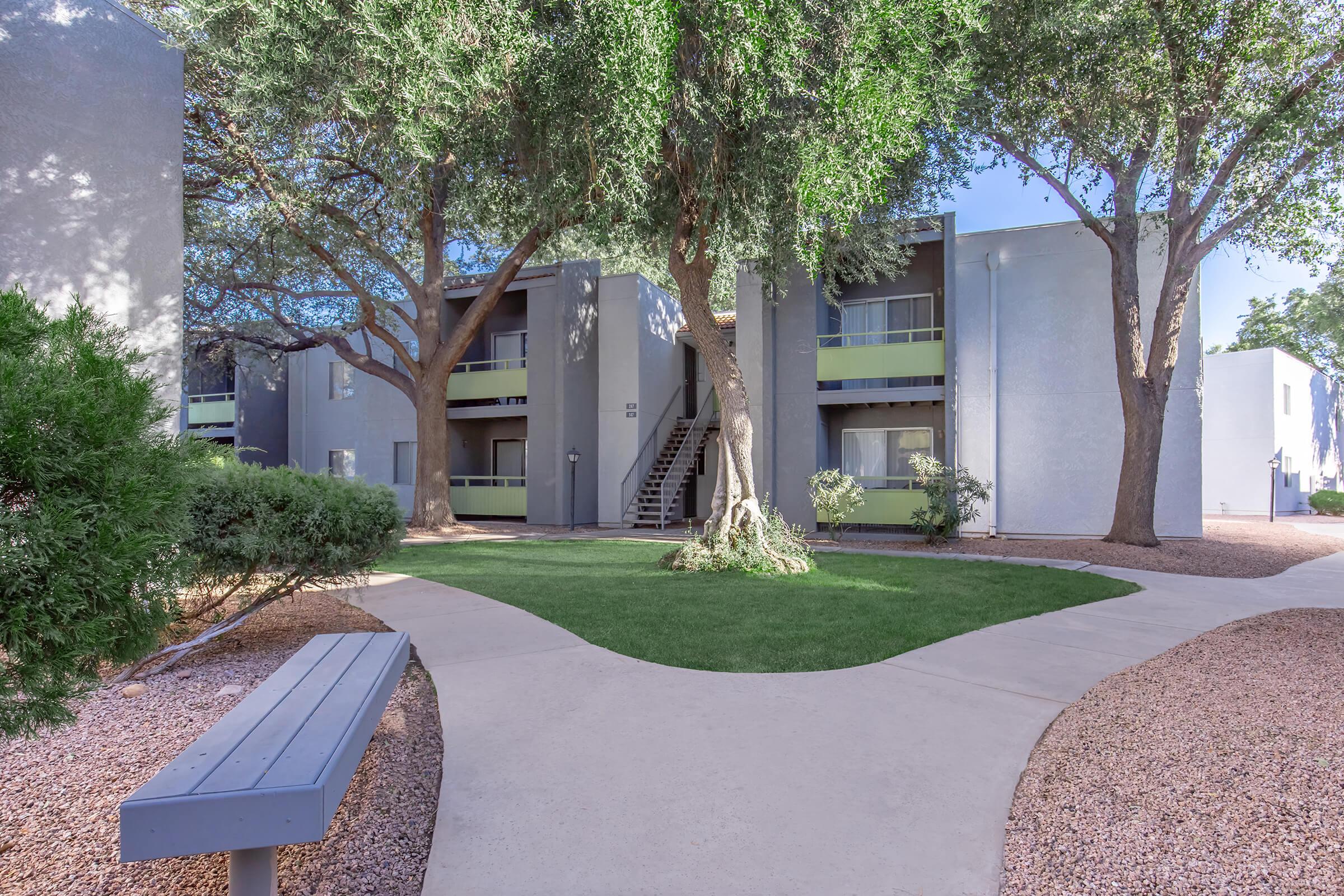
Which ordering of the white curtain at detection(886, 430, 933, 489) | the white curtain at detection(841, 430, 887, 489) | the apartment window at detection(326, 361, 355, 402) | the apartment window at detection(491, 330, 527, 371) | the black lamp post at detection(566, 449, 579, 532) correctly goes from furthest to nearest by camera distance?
1. the apartment window at detection(326, 361, 355, 402)
2. the apartment window at detection(491, 330, 527, 371)
3. the black lamp post at detection(566, 449, 579, 532)
4. the white curtain at detection(841, 430, 887, 489)
5. the white curtain at detection(886, 430, 933, 489)

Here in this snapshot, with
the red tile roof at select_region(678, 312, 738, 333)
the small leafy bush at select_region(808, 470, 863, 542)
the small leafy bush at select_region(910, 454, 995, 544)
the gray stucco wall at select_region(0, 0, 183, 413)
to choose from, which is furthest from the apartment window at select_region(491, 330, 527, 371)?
the gray stucco wall at select_region(0, 0, 183, 413)

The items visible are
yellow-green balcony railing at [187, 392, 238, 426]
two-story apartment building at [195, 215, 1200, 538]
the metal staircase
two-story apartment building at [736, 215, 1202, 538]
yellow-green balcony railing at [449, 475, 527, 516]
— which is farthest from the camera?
yellow-green balcony railing at [187, 392, 238, 426]

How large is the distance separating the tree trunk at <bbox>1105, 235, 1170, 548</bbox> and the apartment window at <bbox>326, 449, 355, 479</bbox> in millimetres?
20251

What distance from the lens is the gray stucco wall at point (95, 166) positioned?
560 centimetres

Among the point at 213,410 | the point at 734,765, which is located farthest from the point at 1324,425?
the point at 213,410

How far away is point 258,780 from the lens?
6.59 ft

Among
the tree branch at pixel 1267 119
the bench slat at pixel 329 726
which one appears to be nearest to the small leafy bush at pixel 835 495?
the tree branch at pixel 1267 119

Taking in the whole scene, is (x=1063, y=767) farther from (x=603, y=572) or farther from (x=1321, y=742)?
(x=603, y=572)

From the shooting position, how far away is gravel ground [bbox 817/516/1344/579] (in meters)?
10.9

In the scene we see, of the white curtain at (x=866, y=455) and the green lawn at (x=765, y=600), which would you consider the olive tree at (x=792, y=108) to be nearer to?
the green lawn at (x=765, y=600)

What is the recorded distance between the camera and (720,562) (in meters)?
9.88

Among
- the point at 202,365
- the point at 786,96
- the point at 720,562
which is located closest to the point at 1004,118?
the point at 786,96

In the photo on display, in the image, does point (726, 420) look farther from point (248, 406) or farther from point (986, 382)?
point (248, 406)

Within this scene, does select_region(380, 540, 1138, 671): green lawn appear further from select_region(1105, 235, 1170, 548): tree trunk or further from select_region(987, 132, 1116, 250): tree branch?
select_region(987, 132, 1116, 250): tree branch
